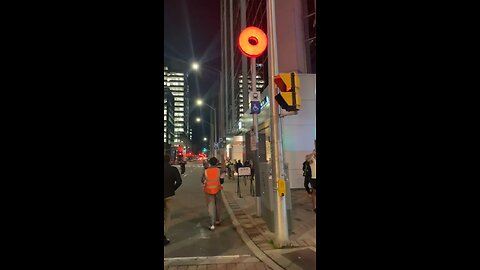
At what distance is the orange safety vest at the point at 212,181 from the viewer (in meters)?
7.40

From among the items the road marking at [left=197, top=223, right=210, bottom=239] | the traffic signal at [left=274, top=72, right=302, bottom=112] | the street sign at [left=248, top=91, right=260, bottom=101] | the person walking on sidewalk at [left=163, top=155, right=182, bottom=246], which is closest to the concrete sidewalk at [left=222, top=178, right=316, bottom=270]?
the road marking at [left=197, top=223, right=210, bottom=239]

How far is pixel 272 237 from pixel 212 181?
1.99 m

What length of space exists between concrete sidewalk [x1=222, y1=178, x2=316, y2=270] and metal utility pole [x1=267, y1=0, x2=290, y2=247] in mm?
293

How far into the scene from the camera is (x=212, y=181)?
7.43 meters

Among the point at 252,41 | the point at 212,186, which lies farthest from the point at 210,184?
the point at 252,41

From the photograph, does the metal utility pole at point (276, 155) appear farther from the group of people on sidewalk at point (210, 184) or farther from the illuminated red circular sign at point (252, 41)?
the group of people on sidewalk at point (210, 184)

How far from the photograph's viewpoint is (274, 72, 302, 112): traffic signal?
562 centimetres

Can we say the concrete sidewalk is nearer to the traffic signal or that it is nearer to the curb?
the curb

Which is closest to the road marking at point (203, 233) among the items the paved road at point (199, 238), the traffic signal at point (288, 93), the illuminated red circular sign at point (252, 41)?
the paved road at point (199, 238)

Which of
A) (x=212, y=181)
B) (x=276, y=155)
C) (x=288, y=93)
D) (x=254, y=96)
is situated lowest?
(x=212, y=181)

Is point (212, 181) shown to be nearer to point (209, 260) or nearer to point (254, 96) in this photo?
point (209, 260)
